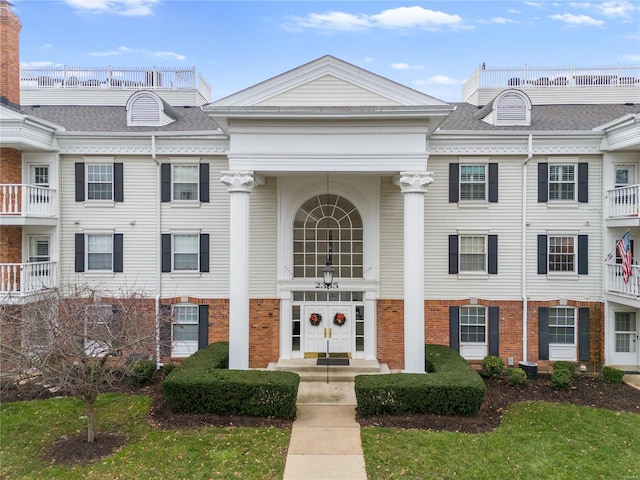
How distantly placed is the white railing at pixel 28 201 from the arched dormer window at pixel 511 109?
16.8 metres

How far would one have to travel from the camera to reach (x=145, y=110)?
16234 mm

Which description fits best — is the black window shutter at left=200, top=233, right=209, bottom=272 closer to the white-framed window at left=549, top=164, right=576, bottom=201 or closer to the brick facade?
the brick facade

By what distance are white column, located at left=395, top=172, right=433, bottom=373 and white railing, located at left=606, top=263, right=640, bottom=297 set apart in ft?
24.3

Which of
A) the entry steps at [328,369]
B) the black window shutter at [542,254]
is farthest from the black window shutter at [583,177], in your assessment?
the entry steps at [328,369]

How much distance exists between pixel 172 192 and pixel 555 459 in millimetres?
13953

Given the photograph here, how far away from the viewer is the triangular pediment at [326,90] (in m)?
12.6

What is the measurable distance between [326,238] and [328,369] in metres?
4.64

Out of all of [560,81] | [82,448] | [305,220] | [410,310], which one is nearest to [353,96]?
[305,220]

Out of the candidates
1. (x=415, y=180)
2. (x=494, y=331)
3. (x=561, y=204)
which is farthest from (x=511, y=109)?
(x=494, y=331)

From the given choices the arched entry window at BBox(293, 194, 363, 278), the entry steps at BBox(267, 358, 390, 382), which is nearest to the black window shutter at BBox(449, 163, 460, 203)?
the arched entry window at BBox(293, 194, 363, 278)

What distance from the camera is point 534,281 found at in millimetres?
15062

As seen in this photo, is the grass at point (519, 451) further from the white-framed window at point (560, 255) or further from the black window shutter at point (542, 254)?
the white-framed window at point (560, 255)

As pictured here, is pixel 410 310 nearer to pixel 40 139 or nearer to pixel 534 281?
pixel 534 281

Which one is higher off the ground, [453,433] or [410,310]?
[410,310]
